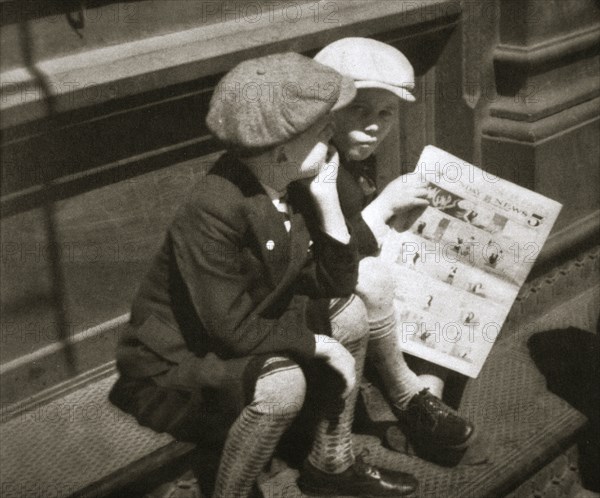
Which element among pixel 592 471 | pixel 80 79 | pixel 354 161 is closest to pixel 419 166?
pixel 354 161

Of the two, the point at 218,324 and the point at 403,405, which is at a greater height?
the point at 218,324

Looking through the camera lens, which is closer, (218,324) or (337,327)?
(218,324)

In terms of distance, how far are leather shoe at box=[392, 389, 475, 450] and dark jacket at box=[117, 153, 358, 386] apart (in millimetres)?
629

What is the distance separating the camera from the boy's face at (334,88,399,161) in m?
2.99

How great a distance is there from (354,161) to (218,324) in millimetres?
1002

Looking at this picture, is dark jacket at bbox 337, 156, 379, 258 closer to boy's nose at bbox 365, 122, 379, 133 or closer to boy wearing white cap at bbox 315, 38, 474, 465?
boy wearing white cap at bbox 315, 38, 474, 465

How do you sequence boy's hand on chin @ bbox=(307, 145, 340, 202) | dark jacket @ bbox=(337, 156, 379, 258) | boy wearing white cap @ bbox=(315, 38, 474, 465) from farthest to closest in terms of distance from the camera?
dark jacket @ bbox=(337, 156, 379, 258), boy wearing white cap @ bbox=(315, 38, 474, 465), boy's hand on chin @ bbox=(307, 145, 340, 202)

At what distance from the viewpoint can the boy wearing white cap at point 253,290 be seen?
102 inches

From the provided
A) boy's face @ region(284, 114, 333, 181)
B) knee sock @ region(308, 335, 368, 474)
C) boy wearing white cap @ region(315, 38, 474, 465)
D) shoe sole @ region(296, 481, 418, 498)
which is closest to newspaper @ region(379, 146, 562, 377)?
boy wearing white cap @ region(315, 38, 474, 465)

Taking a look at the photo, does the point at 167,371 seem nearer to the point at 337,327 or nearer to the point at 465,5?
the point at 337,327

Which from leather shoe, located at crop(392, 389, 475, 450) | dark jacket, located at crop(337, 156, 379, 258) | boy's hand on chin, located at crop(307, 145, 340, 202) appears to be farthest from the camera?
leather shoe, located at crop(392, 389, 475, 450)

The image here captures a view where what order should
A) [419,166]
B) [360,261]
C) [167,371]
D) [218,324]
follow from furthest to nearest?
[419,166], [360,261], [167,371], [218,324]

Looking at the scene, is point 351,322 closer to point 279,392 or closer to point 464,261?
point 279,392

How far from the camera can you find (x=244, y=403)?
107 inches
